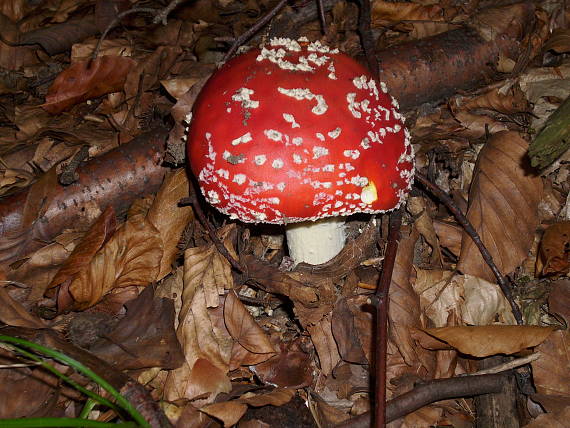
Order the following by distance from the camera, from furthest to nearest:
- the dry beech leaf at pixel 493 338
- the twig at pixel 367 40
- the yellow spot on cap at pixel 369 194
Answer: the twig at pixel 367 40
the dry beech leaf at pixel 493 338
the yellow spot on cap at pixel 369 194

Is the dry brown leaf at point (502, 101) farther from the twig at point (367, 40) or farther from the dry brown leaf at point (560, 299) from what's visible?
the dry brown leaf at point (560, 299)

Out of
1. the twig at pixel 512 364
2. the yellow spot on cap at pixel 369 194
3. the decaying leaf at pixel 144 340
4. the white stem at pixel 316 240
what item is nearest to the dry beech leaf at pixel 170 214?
the decaying leaf at pixel 144 340

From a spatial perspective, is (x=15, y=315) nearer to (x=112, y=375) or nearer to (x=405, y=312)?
(x=112, y=375)

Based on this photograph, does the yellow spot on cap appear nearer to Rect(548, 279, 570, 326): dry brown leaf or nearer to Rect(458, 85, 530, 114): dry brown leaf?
Rect(548, 279, 570, 326): dry brown leaf

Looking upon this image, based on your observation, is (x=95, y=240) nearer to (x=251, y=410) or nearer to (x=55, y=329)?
(x=55, y=329)

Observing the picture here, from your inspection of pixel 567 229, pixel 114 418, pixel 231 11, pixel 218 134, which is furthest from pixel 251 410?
pixel 231 11

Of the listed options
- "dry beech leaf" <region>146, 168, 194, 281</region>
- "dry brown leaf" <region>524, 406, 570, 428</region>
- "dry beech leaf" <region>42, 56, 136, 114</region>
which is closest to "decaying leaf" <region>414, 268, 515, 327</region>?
"dry brown leaf" <region>524, 406, 570, 428</region>

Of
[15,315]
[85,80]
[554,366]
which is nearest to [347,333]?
[554,366]
